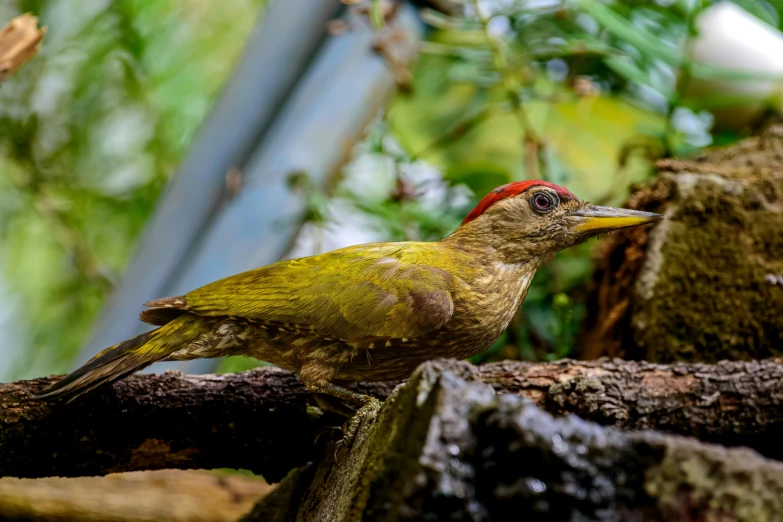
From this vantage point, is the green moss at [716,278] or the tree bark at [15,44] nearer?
the tree bark at [15,44]

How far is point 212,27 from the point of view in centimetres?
477

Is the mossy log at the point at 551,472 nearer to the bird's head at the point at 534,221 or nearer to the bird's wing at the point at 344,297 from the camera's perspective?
the bird's wing at the point at 344,297

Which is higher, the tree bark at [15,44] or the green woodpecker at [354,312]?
the tree bark at [15,44]

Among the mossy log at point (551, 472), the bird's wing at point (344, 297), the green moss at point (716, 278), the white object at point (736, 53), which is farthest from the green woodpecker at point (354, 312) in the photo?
the white object at point (736, 53)

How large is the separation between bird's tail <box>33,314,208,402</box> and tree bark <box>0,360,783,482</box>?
0.21ft

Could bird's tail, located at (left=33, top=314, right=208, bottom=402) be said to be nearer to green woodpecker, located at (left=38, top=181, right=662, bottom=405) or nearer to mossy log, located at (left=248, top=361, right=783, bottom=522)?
green woodpecker, located at (left=38, top=181, right=662, bottom=405)

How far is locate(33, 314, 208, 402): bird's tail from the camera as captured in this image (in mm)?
1817

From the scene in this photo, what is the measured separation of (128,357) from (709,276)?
66.3 inches

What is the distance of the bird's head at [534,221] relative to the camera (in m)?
2.14

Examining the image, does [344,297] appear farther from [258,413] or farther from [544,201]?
[544,201]

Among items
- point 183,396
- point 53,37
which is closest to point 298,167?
point 183,396

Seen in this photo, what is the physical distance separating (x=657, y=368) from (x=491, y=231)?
1.84 ft

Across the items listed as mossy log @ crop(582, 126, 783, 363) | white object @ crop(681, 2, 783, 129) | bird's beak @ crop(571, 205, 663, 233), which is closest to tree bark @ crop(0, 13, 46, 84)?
bird's beak @ crop(571, 205, 663, 233)

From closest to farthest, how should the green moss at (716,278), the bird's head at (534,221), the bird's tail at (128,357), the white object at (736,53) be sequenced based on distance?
the bird's tail at (128,357), the bird's head at (534,221), the green moss at (716,278), the white object at (736,53)
